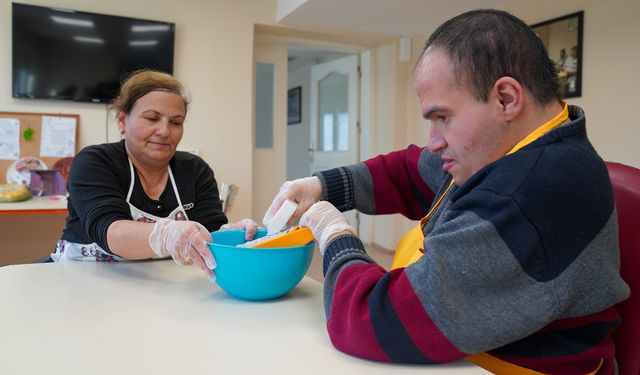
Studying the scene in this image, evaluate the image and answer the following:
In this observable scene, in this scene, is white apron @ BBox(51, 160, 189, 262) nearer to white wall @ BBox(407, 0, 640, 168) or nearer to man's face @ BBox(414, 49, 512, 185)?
man's face @ BBox(414, 49, 512, 185)

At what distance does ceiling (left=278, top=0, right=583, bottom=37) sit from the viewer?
3170mm

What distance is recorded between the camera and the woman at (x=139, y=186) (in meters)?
1.13

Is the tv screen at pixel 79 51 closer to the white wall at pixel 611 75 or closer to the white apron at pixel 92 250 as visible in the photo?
the white apron at pixel 92 250

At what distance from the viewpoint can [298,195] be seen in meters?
1.16

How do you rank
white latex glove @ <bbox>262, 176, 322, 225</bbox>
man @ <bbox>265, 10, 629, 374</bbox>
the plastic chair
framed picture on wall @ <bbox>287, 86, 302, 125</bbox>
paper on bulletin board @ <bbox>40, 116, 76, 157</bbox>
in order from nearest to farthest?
man @ <bbox>265, 10, 629, 374</bbox>, the plastic chair, white latex glove @ <bbox>262, 176, 322, 225</bbox>, paper on bulletin board @ <bbox>40, 116, 76, 157</bbox>, framed picture on wall @ <bbox>287, 86, 302, 125</bbox>

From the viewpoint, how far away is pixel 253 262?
85cm

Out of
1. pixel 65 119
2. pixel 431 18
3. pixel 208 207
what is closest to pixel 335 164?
pixel 431 18

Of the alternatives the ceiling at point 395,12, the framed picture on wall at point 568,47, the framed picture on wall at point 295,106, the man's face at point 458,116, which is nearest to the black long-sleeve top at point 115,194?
the man's face at point 458,116

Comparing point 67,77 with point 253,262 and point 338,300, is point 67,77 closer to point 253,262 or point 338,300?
point 253,262

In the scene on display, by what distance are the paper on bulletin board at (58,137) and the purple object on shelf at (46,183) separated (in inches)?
5.7

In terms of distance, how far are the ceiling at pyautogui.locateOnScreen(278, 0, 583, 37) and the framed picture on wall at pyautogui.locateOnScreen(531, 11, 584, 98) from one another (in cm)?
8

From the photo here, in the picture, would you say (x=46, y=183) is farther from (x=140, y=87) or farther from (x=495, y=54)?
(x=495, y=54)

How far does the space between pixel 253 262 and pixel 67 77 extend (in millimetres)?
2967

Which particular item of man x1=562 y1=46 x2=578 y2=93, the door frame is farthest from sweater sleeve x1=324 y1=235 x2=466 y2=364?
the door frame
